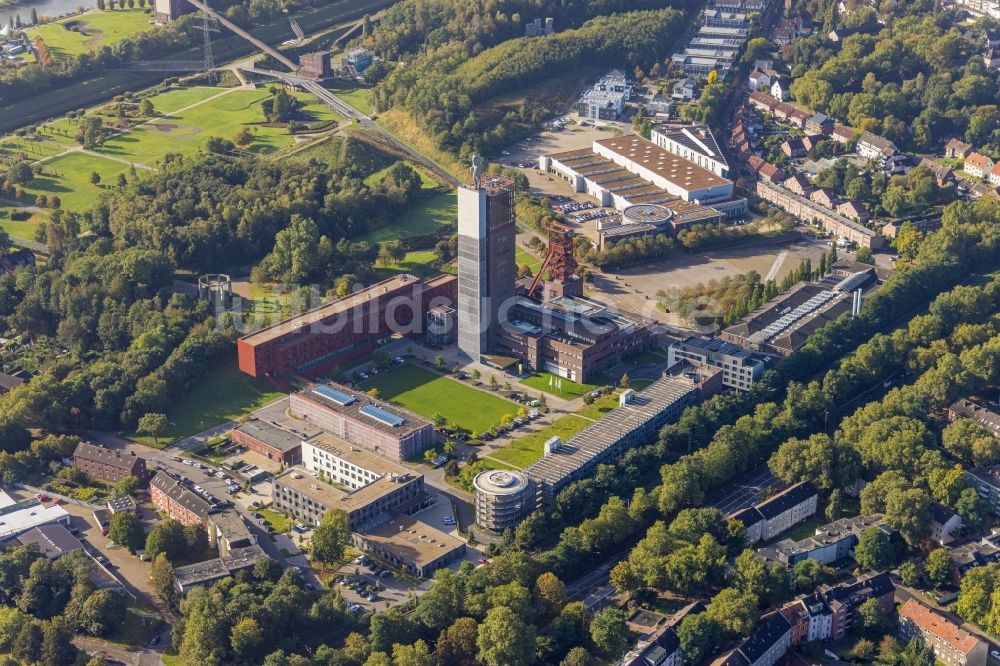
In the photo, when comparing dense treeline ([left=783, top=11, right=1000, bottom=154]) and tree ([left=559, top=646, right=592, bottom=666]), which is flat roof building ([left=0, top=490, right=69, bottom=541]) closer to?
tree ([left=559, top=646, right=592, bottom=666])

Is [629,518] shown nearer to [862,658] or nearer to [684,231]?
[862,658]

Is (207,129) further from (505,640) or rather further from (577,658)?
(577,658)

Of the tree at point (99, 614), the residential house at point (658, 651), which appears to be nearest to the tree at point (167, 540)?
the tree at point (99, 614)

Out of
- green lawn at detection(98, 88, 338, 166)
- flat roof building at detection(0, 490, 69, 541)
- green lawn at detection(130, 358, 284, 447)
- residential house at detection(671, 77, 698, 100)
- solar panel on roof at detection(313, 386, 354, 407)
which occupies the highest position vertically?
residential house at detection(671, 77, 698, 100)

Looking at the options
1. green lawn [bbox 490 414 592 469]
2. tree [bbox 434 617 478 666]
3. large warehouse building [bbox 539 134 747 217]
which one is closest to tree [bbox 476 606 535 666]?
tree [bbox 434 617 478 666]

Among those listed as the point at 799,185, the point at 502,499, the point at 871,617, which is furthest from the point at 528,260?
the point at 871,617

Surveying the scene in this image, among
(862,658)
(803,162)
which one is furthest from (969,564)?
(803,162)
